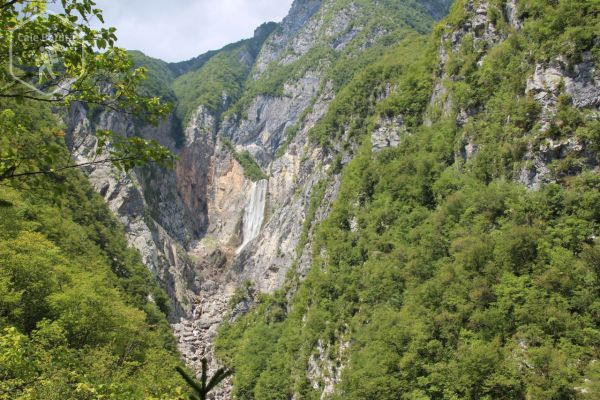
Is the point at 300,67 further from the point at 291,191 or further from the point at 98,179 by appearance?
the point at 98,179

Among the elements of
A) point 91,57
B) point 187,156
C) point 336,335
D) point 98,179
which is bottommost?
point 336,335

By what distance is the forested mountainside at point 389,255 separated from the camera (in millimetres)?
23984

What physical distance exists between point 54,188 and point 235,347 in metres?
69.9

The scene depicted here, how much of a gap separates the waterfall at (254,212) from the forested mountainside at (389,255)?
11388 mm

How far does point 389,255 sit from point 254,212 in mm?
71115

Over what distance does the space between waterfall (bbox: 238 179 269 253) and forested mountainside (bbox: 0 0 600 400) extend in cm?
1139

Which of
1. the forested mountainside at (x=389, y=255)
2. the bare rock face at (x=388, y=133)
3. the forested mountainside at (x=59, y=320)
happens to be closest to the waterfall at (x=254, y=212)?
the forested mountainside at (x=389, y=255)

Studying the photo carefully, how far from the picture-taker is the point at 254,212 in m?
112

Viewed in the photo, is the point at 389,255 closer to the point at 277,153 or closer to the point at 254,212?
the point at 254,212

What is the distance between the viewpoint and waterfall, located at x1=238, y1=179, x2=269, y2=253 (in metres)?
109

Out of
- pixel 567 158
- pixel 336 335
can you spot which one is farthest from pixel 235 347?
pixel 567 158

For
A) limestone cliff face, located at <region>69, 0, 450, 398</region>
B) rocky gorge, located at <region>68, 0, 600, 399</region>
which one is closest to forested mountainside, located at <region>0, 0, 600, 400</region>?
rocky gorge, located at <region>68, 0, 600, 399</region>

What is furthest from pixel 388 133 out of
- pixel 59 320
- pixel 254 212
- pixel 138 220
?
pixel 254 212

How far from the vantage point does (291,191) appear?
337 feet
